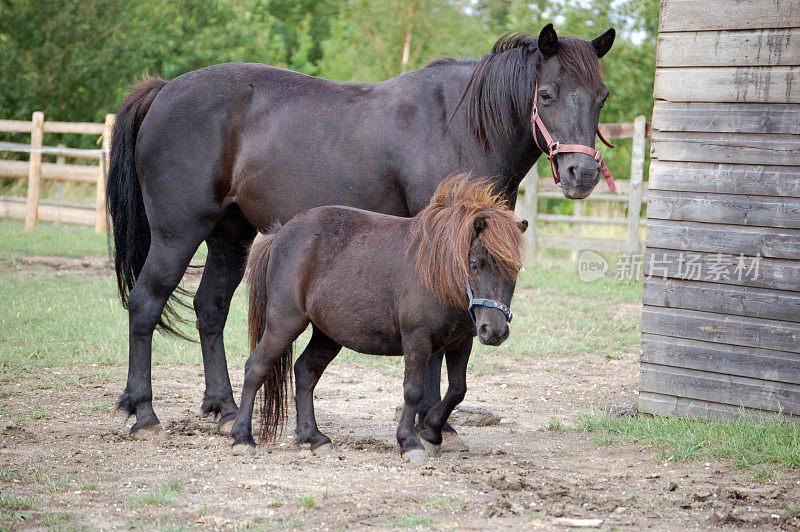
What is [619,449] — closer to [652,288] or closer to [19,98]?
[652,288]

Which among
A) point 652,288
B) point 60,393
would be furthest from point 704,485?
point 60,393

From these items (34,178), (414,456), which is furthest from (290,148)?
(34,178)

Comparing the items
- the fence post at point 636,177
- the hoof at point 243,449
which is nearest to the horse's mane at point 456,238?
the hoof at point 243,449

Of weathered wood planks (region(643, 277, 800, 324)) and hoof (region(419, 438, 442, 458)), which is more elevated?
weathered wood planks (region(643, 277, 800, 324))

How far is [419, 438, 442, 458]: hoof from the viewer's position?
179 inches

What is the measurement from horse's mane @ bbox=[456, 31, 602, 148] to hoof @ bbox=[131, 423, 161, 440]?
2.68 metres

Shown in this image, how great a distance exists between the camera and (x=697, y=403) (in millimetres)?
5234

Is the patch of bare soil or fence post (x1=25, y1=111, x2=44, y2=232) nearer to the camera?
the patch of bare soil

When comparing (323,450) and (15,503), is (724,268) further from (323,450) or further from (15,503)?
(15,503)

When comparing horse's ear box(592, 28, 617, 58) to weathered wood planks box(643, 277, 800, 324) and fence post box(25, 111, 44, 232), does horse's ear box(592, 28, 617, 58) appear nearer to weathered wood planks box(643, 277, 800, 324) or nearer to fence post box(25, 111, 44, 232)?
weathered wood planks box(643, 277, 800, 324)

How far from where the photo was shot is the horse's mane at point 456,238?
159 inches

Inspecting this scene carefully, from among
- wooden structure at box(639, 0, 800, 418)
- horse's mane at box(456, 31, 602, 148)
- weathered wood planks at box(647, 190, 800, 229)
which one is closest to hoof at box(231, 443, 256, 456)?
horse's mane at box(456, 31, 602, 148)

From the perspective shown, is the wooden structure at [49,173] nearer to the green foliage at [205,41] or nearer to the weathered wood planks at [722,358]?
the green foliage at [205,41]

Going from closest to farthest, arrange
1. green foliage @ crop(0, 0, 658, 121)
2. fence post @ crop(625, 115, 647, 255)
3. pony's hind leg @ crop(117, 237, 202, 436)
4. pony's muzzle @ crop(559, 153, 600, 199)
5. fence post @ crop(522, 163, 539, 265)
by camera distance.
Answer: pony's muzzle @ crop(559, 153, 600, 199) → pony's hind leg @ crop(117, 237, 202, 436) → fence post @ crop(625, 115, 647, 255) → fence post @ crop(522, 163, 539, 265) → green foliage @ crop(0, 0, 658, 121)
